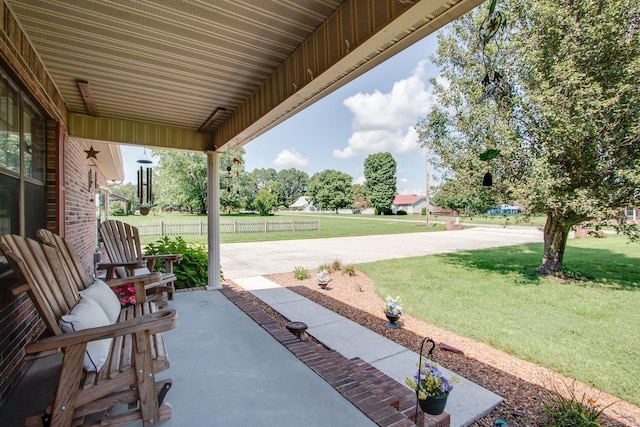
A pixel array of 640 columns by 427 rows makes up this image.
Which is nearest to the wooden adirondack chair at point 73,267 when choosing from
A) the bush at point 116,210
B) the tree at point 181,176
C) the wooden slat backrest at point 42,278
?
the wooden slat backrest at point 42,278

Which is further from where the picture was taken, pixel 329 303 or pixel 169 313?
pixel 329 303

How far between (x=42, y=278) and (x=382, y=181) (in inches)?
1718

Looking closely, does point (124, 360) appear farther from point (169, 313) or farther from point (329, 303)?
point (329, 303)

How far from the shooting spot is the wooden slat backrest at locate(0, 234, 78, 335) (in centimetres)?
137

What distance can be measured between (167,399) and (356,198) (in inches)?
2048

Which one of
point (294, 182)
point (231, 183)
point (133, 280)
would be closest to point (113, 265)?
point (133, 280)

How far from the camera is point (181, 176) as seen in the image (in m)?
22.9

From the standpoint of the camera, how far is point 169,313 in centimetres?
159

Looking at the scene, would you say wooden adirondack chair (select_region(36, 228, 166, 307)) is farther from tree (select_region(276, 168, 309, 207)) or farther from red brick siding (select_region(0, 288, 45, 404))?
tree (select_region(276, 168, 309, 207))

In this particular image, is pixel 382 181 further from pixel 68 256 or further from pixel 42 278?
pixel 42 278

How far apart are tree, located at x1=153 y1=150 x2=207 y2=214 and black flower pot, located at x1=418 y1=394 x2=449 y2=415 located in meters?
22.6

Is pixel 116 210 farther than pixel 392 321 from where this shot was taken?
Yes

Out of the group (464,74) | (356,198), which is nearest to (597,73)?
(464,74)

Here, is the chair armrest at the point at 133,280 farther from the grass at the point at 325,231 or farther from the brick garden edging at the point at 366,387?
the grass at the point at 325,231
